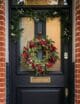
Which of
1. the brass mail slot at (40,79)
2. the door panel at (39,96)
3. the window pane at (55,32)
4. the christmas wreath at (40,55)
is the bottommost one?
the door panel at (39,96)

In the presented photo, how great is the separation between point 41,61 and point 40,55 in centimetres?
12

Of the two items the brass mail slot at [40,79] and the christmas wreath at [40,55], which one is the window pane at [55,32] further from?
the brass mail slot at [40,79]

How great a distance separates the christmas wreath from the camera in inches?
249

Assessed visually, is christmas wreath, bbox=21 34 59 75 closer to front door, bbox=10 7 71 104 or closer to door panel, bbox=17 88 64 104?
front door, bbox=10 7 71 104

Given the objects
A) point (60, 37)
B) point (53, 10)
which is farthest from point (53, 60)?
point (53, 10)

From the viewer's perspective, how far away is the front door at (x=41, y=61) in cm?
638

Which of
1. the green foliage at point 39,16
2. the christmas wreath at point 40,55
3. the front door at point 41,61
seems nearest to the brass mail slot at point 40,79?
the front door at point 41,61

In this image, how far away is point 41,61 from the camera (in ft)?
20.8

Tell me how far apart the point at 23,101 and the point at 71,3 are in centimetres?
193

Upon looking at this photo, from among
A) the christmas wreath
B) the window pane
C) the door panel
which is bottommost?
the door panel

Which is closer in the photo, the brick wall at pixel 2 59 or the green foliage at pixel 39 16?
the brick wall at pixel 2 59

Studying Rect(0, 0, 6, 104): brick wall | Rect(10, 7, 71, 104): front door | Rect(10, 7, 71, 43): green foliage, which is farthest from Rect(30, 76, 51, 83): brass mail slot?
Rect(10, 7, 71, 43): green foliage

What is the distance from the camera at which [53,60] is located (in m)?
6.36

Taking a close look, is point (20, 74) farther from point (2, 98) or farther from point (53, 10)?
point (53, 10)
